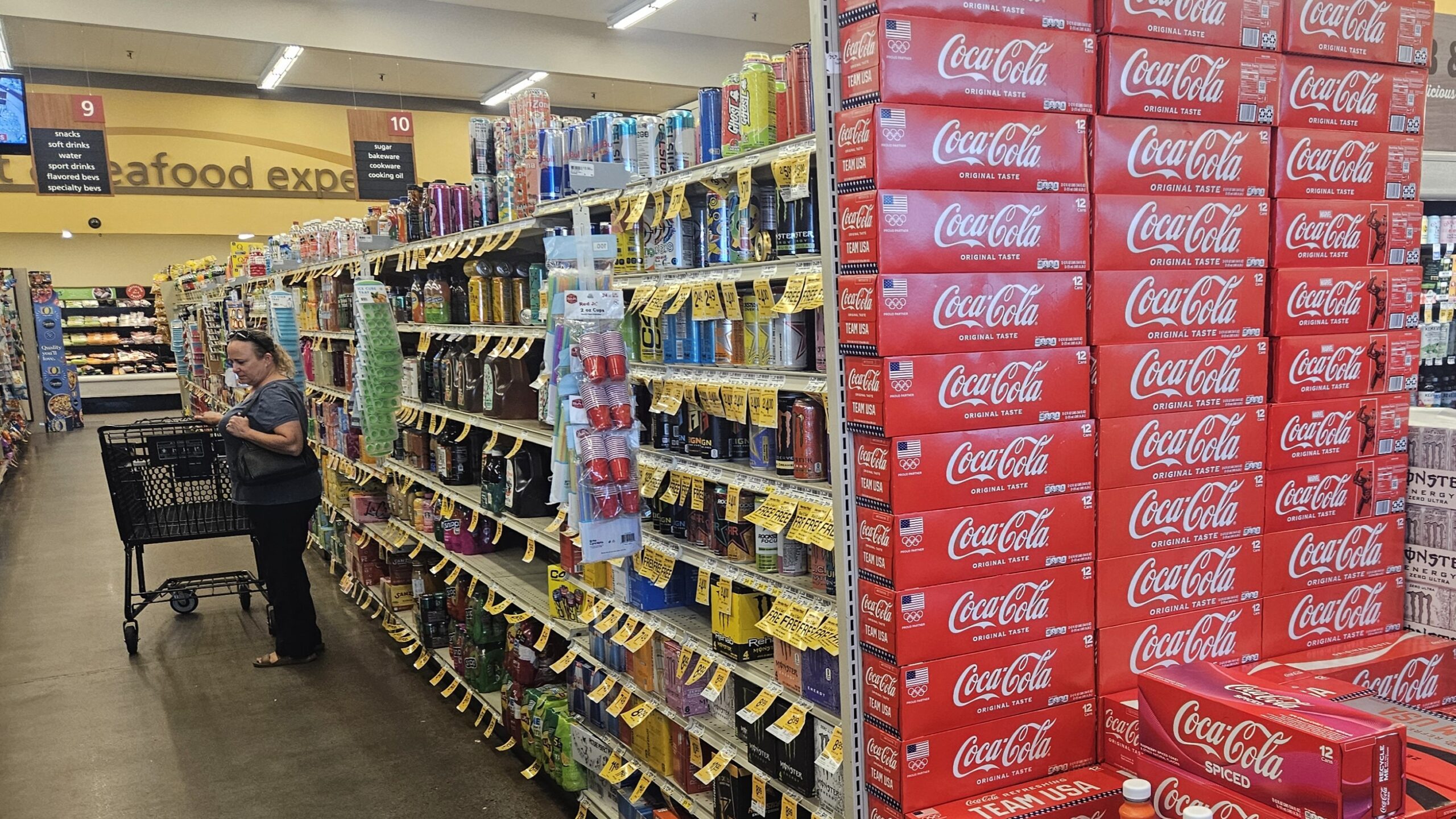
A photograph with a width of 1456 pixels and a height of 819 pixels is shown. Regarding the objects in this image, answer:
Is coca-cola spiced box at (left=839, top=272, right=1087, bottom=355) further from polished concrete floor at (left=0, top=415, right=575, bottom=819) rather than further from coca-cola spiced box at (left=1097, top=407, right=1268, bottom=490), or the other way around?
polished concrete floor at (left=0, top=415, right=575, bottom=819)

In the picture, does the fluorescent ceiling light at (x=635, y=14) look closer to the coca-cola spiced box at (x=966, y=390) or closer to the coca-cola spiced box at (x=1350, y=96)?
the coca-cola spiced box at (x=1350, y=96)

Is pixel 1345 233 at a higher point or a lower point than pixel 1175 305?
higher

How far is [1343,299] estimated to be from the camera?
2.45 meters

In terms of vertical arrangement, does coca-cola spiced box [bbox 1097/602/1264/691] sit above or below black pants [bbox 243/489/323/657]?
above

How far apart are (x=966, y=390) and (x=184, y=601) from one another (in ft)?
20.5

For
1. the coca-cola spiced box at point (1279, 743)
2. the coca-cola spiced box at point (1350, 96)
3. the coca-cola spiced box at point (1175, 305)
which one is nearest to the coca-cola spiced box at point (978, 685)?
the coca-cola spiced box at point (1279, 743)

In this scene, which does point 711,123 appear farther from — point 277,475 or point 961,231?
point 277,475

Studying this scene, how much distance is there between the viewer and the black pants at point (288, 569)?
533cm

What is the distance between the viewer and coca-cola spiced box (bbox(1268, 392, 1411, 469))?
241cm

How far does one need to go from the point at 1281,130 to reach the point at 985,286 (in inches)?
37.2

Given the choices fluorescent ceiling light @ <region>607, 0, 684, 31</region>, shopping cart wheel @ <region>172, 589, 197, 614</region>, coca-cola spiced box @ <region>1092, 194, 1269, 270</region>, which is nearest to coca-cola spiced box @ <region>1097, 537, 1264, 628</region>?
coca-cola spiced box @ <region>1092, 194, 1269, 270</region>

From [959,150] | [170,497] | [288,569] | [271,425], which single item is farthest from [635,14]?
[959,150]

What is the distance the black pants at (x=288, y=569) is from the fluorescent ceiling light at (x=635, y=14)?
26.8 ft

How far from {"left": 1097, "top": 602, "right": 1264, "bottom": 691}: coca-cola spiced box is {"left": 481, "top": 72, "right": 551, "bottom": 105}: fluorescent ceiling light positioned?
13.5 meters
